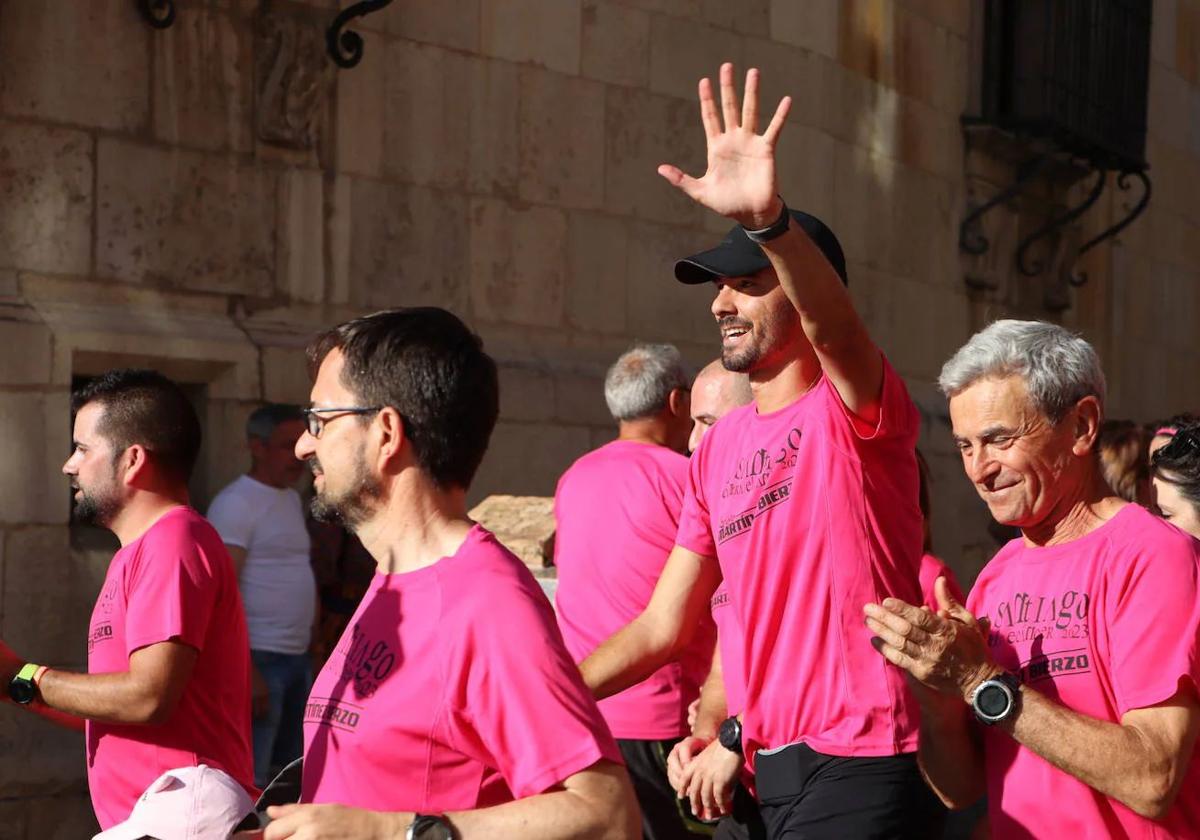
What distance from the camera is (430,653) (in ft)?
8.71

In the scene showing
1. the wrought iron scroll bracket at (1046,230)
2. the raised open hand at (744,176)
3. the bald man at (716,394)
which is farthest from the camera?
the wrought iron scroll bracket at (1046,230)

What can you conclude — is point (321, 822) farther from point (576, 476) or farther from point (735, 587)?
point (576, 476)

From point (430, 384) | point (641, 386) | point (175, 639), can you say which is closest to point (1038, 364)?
point (430, 384)

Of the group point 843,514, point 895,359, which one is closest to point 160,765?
point 843,514

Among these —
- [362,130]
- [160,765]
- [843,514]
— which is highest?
[362,130]

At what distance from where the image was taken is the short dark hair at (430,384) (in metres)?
2.86

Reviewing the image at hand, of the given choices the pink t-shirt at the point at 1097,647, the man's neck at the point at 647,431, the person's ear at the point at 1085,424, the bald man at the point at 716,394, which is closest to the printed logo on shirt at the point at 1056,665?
the pink t-shirt at the point at 1097,647

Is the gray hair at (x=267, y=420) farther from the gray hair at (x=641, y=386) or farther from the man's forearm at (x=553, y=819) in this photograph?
the man's forearm at (x=553, y=819)

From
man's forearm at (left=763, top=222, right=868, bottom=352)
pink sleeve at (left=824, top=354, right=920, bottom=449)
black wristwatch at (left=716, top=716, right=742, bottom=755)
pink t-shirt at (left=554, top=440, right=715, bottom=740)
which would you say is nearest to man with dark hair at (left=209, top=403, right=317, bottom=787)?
pink t-shirt at (left=554, top=440, right=715, bottom=740)

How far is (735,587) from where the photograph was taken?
3.82m

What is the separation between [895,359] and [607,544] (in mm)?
6037

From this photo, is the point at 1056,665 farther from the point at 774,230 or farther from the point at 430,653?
the point at 430,653

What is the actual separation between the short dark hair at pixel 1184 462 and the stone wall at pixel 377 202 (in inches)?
176

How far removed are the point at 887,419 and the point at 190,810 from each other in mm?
1512
